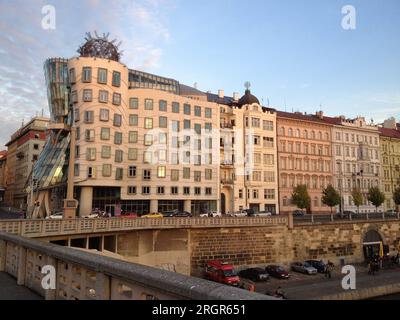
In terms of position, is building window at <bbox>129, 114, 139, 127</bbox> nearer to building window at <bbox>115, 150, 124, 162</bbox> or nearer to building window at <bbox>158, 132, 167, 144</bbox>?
building window at <bbox>158, 132, 167, 144</bbox>

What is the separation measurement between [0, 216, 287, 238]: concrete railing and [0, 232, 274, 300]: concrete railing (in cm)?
1304

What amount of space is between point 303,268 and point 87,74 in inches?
1615

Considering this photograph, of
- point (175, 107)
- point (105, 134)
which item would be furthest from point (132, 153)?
point (175, 107)

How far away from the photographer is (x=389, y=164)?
85312mm

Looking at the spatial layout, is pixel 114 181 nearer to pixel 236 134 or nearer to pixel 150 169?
pixel 150 169

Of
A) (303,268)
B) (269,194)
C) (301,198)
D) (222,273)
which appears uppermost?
(269,194)

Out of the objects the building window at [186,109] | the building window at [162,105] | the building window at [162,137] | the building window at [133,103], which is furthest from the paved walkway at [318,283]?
the building window at [133,103]

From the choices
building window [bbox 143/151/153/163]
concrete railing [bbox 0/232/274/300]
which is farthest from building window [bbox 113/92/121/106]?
concrete railing [bbox 0/232/274/300]

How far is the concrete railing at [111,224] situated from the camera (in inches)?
933

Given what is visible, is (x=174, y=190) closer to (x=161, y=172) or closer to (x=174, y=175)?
(x=174, y=175)

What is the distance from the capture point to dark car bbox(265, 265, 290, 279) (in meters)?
38.9
